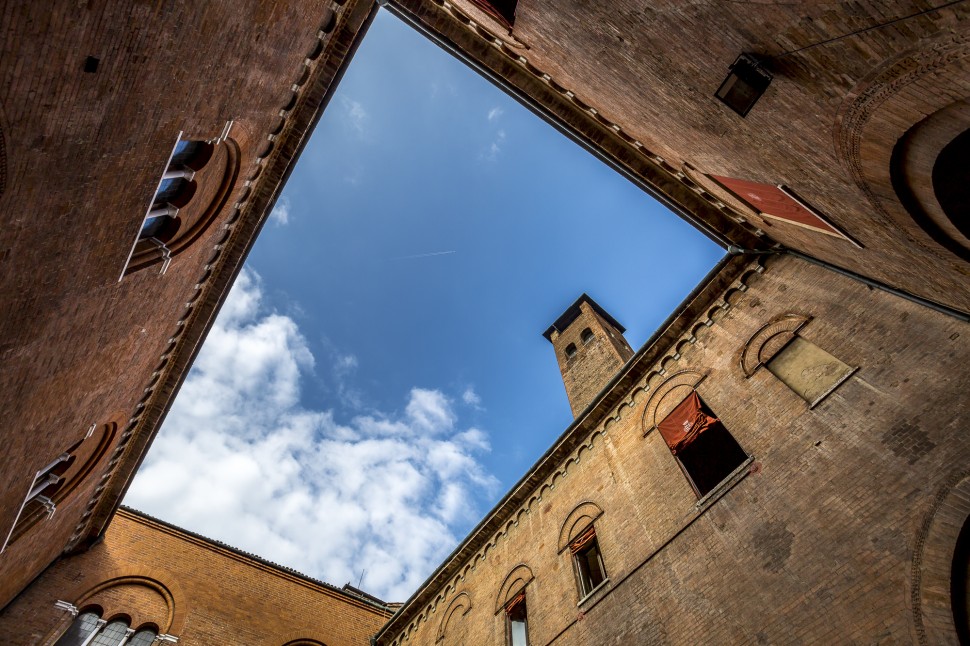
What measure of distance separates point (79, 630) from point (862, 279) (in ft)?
63.2

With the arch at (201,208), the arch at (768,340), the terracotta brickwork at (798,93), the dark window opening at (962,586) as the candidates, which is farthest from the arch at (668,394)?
the arch at (201,208)

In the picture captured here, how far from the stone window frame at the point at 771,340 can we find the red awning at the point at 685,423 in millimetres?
1011

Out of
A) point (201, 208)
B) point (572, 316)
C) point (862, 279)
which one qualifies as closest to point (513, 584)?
point (862, 279)

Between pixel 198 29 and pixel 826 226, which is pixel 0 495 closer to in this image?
pixel 198 29

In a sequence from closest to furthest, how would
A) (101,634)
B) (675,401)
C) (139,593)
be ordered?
1. (675,401)
2. (101,634)
3. (139,593)

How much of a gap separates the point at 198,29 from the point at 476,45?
582 centimetres

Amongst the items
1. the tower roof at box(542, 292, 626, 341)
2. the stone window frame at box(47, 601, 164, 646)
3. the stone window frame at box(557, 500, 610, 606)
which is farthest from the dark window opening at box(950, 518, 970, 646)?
the tower roof at box(542, 292, 626, 341)

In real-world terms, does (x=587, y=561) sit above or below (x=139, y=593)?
above

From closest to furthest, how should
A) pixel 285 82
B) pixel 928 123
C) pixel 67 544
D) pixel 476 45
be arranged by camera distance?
pixel 928 123 < pixel 285 82 < pixel 476 45 < pixel 67 544

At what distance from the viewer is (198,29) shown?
19.7 ft

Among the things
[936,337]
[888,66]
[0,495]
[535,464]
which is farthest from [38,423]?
[936,337]

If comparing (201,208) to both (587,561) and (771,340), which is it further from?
(771,340)

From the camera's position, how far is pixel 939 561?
4.49 meters

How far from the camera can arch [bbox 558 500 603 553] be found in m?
9.41
